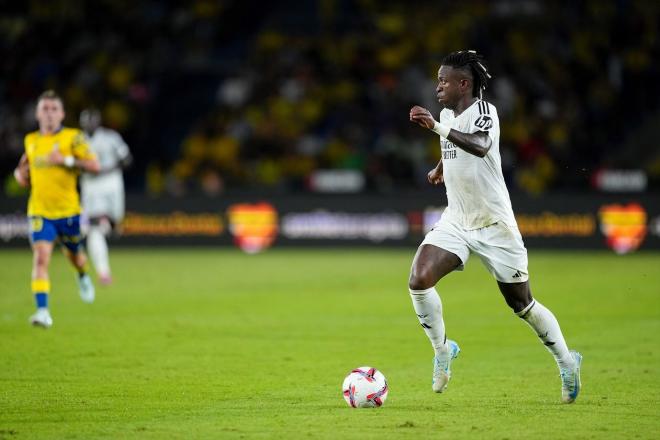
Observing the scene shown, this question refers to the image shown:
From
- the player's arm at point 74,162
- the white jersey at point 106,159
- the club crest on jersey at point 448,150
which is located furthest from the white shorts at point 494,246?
the white jersey at point 106,159

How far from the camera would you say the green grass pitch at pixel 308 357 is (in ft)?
25.0

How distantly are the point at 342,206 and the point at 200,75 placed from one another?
738cm

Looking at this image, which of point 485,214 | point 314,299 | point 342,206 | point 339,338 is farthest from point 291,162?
point 485,214

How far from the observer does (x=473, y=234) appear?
8.51 meters

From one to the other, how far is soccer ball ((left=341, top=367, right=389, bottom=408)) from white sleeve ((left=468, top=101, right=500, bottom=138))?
194 centimetres

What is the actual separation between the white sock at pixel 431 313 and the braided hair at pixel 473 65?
62.4 inches

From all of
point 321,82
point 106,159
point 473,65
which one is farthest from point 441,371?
point 321,82

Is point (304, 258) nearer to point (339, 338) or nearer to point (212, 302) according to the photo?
point (212, 302)

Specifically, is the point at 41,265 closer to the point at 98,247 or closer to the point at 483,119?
the point at 98,247

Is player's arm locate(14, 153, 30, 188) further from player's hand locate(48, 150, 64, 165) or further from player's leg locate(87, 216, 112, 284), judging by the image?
player's leg locate(87, 216, 112, 284)

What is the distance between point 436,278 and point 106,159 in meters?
11.3

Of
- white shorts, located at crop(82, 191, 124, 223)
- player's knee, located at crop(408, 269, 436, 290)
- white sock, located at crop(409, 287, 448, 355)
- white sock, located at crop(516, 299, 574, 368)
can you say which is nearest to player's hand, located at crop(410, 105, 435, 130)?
player's knee, located at crop(408, 269, 436, 290)

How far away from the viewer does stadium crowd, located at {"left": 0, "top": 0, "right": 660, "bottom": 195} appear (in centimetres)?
2614

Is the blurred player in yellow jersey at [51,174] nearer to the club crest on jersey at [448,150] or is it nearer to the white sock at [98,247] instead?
the white sock at [98,247]
